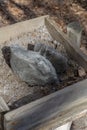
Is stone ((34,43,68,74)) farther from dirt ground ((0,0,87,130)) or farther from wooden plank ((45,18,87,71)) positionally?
dirt ground ((0,0,87,130))

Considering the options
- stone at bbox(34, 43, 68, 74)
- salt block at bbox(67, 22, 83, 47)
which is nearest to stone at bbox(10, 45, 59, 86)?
stone at bbox(34, 43, 68, 74)

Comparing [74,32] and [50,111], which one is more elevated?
[74,32]

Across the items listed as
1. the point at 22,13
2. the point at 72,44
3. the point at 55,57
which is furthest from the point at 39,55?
the point at 22,13

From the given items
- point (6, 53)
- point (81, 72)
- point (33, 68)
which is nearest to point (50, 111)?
point (33, 68)

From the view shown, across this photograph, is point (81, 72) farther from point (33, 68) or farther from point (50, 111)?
point (50, 111)

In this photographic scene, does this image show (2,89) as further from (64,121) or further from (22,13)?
(22,13)

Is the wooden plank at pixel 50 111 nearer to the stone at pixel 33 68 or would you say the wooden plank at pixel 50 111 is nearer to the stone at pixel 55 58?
the stone at pixel 33 68
